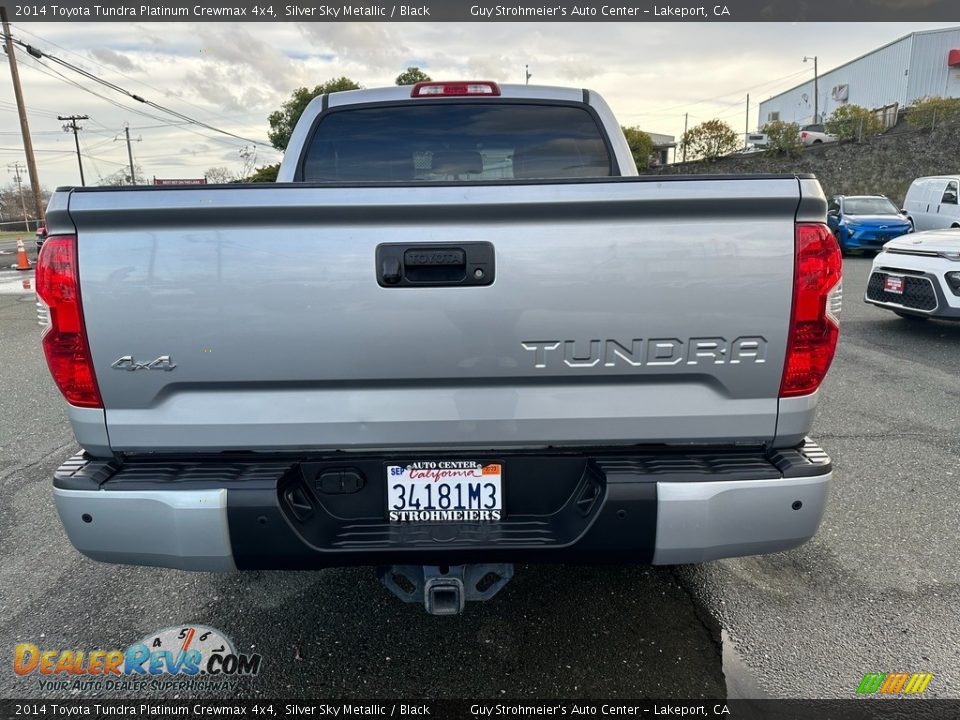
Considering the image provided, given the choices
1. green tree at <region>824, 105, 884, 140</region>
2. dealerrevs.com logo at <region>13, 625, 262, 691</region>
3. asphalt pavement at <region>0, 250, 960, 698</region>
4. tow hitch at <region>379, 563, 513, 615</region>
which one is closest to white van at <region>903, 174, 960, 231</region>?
asphalt pavement at <region>0, 250, 960, 698</region>

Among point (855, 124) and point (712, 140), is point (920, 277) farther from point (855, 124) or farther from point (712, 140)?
point (712, 140)

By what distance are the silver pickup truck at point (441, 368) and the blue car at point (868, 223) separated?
16.2m

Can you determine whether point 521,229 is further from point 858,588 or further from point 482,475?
point 858,588

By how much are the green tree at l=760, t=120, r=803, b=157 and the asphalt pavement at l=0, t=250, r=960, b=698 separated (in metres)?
38.0

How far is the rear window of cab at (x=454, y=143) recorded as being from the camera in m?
3.27

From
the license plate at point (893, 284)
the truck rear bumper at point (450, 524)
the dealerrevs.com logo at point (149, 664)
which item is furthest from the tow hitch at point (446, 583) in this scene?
the license plate at point (893, 284)

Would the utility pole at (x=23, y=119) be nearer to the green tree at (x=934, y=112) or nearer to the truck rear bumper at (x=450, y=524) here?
the truck rear bumper at (x=450, y=524)

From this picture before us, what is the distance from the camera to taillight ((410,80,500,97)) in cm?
333

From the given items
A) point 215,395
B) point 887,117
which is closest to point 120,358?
point 215,395

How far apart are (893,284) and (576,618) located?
6.87 metres

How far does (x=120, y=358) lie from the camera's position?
1832 mm

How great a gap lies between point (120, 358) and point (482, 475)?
44.6 inches

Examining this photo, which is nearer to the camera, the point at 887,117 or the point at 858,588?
the point at 858,588

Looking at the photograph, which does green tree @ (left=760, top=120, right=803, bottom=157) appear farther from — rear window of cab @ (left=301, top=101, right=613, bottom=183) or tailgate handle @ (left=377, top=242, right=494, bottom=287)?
tailgate handle @ (left=377, top=242, right=494, bottom=287)
